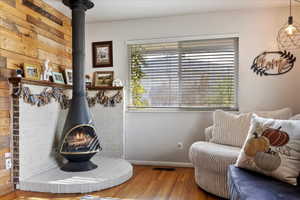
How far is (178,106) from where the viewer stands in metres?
3.62

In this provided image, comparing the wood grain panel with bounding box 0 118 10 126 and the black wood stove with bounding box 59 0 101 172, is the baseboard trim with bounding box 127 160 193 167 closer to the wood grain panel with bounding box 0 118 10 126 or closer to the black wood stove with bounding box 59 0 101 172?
the black wood stove with bounding box 59 0 101 172

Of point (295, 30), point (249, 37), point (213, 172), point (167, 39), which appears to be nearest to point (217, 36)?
point (249, 37)

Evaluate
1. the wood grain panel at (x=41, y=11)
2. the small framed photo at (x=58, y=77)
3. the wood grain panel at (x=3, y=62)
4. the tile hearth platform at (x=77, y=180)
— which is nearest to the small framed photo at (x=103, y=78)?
the small framed photo at (x=58, y=77)

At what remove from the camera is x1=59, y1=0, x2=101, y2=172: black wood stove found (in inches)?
113

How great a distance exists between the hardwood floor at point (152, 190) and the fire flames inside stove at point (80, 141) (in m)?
0.57

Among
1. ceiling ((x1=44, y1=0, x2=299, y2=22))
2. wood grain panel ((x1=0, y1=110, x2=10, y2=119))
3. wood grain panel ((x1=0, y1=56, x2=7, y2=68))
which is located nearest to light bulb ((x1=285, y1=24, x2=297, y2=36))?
ceiling ((x1=44, y1=0, x2=299, y2=22))

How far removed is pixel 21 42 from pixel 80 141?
54.6 inches

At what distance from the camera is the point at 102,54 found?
3852 millimetres

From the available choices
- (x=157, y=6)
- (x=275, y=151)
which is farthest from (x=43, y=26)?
(x=275, y=151)

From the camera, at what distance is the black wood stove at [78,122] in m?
2.87

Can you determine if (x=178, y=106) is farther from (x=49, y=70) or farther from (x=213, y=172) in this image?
(x=49, y=70)

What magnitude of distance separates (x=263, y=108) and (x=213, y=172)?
145 centimetres

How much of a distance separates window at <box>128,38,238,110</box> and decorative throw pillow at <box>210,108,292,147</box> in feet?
1.89

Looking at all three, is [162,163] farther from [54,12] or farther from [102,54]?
[54,12]
